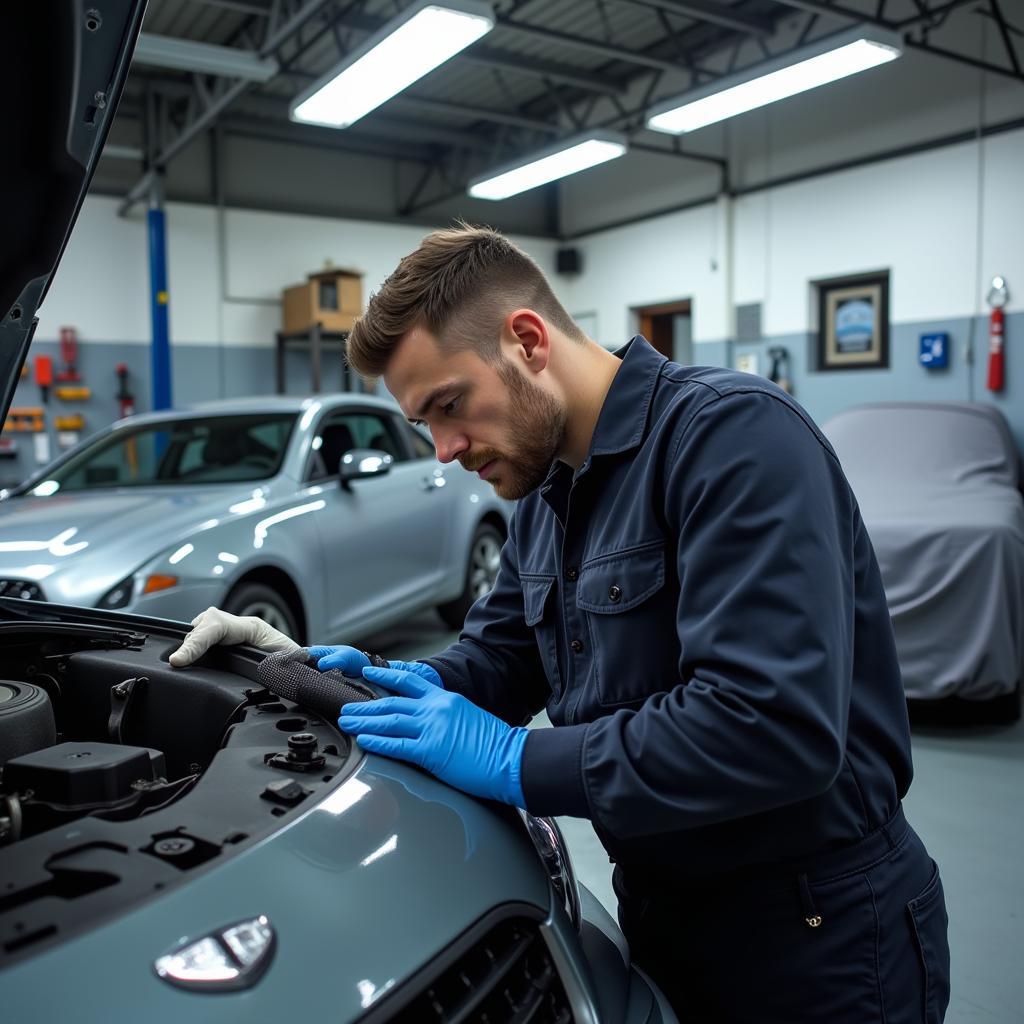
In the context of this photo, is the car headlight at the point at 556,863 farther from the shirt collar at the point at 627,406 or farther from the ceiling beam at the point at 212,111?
the ceiling beam at the point at 212,111

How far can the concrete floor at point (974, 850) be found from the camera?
6.76 feet

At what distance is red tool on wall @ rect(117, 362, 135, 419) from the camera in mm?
8445

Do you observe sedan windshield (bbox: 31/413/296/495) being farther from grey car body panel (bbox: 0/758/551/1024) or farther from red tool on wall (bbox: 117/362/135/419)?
red tool on wall (bbox: 117/362/135/419)

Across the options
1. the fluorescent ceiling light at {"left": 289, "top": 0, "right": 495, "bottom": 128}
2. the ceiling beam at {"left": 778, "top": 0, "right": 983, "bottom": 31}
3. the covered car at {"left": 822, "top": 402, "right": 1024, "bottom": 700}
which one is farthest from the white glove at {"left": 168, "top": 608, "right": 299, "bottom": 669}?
the ceiling beam at {"left": 778, "top": 0, "right": 983, "bottom": 31}

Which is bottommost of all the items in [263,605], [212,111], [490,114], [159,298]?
[263,605]

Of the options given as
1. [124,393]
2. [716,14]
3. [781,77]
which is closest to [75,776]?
[781,77]

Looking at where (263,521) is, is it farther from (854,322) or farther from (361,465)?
(854,322)

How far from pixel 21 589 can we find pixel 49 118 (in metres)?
2.22

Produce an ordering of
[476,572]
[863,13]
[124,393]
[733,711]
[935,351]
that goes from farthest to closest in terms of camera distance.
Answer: [124,393]
[935,351]
[863,13]
[476,572]
[733,711]

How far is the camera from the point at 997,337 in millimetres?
6945

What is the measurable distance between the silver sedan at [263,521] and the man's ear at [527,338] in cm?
209

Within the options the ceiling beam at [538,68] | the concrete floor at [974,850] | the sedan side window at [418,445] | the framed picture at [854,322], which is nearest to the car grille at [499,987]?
the concrete floor at [974,850]

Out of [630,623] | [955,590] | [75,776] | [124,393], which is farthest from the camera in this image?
[124,393]

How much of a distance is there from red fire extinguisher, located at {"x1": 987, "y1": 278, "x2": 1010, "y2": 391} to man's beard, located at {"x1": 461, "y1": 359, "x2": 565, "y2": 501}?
21.8ft
